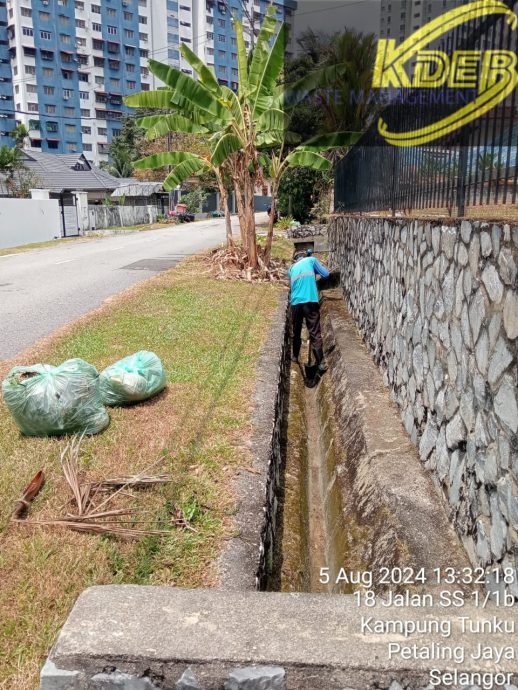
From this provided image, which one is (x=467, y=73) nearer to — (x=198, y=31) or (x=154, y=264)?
(x=154, y=264)

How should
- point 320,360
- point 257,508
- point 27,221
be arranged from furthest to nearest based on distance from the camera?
point 27,221 < point 320,360 < point 257,508

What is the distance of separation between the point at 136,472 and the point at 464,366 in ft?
7.70

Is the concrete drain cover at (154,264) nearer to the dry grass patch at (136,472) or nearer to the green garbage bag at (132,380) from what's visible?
the dry grass patch at (136,472)

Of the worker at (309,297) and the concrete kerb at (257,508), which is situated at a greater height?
the worker at (309,297)

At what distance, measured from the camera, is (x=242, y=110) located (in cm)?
1231

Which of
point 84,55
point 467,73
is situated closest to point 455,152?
point 467,73

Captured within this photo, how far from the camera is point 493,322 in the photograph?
283cm

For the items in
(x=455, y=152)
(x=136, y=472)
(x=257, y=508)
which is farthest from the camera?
(x=455, y=152)

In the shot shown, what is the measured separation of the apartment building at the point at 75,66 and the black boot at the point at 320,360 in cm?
6404

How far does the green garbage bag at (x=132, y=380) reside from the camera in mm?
4910

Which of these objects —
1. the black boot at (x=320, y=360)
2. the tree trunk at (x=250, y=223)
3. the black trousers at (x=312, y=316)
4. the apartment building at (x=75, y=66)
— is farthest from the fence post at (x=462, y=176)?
the apartment building at (x=75, y=66)

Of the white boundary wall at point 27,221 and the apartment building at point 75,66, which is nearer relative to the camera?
the white boundary wall at point 27,221

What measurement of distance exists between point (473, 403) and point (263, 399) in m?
2.68

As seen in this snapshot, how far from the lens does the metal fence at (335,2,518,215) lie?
3.18 metres
